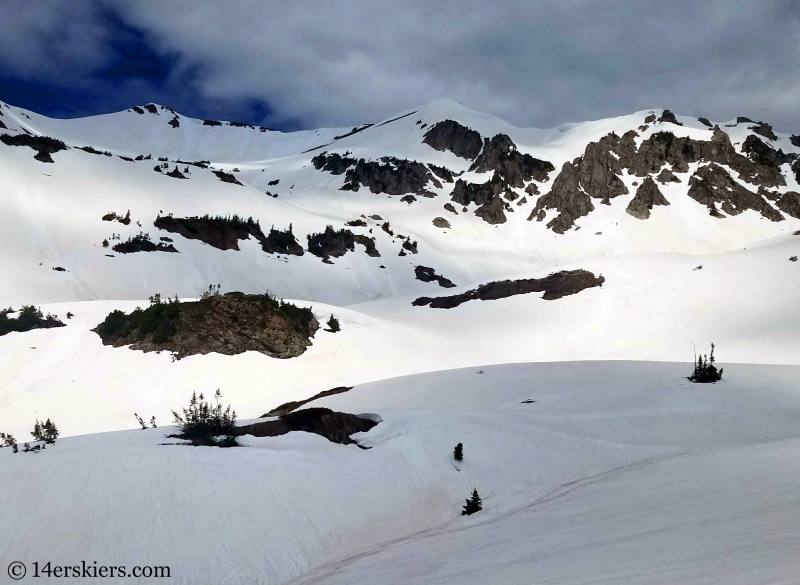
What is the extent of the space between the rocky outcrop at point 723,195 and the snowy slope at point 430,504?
63.2 m

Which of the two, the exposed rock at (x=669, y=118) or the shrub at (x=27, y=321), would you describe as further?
the exposed rock at (x=669, y=118)


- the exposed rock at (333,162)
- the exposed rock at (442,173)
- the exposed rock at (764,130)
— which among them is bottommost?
the exposed rock at (442,173)

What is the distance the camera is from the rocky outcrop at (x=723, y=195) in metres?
63.1

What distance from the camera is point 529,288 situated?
1348 inches

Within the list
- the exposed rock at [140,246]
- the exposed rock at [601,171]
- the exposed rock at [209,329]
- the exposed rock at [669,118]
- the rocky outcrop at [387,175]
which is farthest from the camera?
the exposed rock at [669,118]

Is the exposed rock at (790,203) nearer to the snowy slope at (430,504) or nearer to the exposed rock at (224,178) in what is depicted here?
the exposed rock at (224,178)

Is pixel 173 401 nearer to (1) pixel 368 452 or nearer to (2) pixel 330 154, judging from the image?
(1) pixel 368 452

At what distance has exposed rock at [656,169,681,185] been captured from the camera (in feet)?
222

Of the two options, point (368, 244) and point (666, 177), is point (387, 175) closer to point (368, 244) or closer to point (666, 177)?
point (368, 244)

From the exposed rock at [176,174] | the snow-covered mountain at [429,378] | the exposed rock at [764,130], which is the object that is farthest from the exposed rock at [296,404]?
the exposed rock at [764,130]

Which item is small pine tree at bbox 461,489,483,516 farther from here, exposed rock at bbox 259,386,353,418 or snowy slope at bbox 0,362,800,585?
exposed rock at bbox 259,386,353,418

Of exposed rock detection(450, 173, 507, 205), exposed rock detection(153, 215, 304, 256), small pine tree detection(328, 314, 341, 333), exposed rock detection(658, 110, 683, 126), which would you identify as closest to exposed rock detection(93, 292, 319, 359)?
small pine tree detection(328, 314, 341, 333)

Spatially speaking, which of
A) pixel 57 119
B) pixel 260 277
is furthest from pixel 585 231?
pixel 57 119

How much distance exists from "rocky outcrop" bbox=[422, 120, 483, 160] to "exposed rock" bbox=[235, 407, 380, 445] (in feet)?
261
